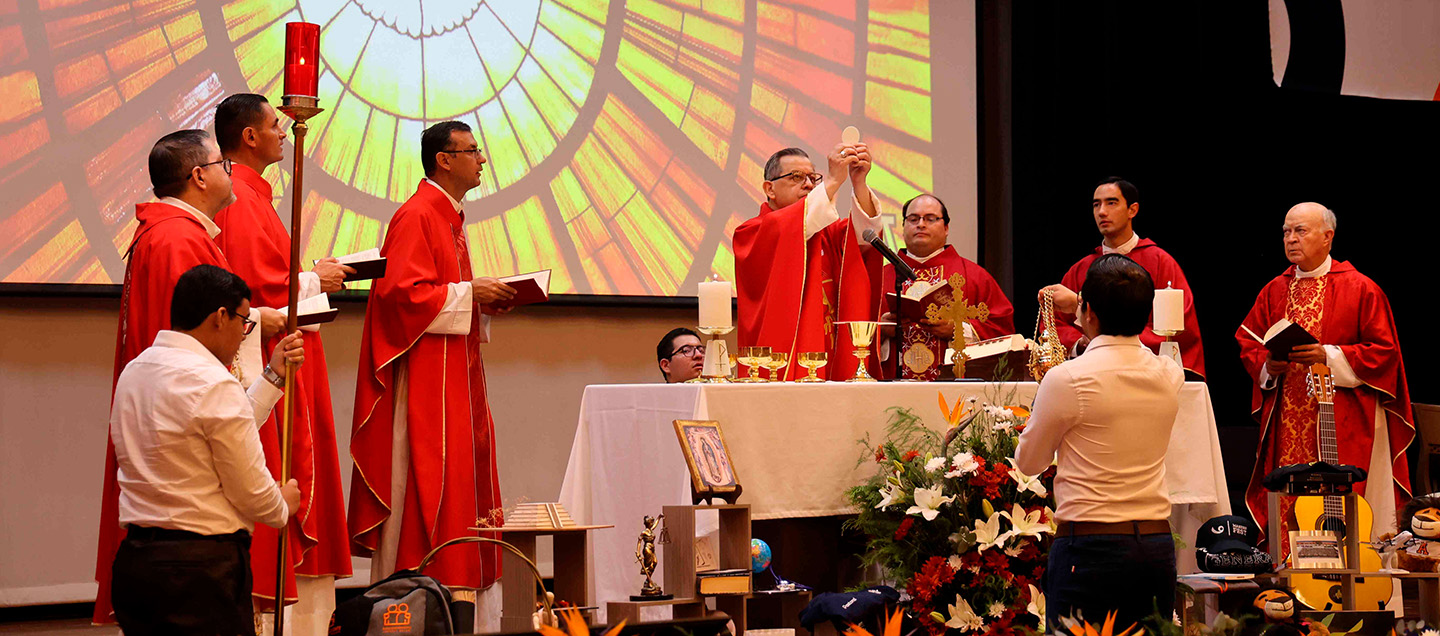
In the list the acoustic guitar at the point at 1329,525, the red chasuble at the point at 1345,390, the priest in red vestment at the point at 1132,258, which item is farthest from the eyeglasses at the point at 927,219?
the acoustic guitar at the point at 1329,525

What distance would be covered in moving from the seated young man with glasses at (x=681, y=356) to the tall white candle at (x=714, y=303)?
1.01 metres

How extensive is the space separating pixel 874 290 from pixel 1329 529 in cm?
180

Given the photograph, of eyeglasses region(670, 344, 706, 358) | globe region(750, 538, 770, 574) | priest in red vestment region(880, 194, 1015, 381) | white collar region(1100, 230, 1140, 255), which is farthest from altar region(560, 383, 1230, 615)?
white collar region(1100, 230, 1140, 255)

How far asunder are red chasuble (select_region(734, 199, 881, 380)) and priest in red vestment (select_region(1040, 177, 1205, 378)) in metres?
1.33

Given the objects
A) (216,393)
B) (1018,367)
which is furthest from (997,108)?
(216,393)

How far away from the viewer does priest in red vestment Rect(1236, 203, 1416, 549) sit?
6359mm

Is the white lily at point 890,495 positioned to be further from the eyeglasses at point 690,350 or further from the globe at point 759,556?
the eyeglasses at point 690,350

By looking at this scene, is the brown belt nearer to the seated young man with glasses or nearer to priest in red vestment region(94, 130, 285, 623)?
priest in red vestment region(94, 130, 285, 623)

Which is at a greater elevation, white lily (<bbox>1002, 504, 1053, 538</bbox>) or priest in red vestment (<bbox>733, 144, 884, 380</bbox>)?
priest in red vestment (<bbox>733, 144, 884, 380</bbox>)

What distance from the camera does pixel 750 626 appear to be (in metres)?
4.37

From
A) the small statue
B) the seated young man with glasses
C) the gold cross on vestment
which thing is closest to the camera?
the small statue

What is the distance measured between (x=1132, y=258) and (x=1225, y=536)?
2.59m

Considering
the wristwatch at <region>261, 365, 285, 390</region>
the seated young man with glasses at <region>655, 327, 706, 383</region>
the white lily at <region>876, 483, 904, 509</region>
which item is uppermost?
the seated young man with glasses at <region>655, 327, 706, 383</region>

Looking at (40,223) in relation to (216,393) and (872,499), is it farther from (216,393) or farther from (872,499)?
(872,499)
